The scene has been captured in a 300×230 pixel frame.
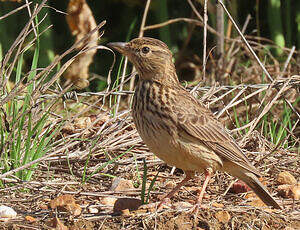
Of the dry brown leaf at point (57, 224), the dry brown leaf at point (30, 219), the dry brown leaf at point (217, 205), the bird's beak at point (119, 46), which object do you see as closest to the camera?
the dry brown leaf at point (57, 224)

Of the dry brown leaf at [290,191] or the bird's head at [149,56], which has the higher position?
the bird's head at [149,56]

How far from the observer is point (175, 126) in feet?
13.2

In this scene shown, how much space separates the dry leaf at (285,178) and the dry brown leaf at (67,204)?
1716mm

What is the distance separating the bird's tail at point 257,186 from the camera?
4.20 meters

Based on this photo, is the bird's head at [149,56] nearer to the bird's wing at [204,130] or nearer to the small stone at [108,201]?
the bird's wing at [204,130]

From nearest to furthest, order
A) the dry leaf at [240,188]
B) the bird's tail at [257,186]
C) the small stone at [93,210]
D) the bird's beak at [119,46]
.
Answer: the small stone at [93,210]
the bird's tail at [257,186]
the bird's beak at [119,46]
the dry leaf at [240,188]

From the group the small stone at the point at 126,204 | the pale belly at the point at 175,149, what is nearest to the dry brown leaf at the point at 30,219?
the small stone at the point at 126,204

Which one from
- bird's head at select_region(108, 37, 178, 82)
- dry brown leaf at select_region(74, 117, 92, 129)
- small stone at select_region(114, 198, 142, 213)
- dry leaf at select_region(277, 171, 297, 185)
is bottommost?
dry leaf at select_region(277, 171, 297, 185)

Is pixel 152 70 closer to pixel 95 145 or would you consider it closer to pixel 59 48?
pixel 95 145

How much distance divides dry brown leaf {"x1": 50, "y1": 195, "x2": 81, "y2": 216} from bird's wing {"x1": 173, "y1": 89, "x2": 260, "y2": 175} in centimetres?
86

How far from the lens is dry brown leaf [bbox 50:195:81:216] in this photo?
3787 mm

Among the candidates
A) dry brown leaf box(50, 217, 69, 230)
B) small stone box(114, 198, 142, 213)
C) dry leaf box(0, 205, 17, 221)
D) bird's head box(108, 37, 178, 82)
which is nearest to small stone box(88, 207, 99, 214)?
small stone box(114, 198, 142, 213)

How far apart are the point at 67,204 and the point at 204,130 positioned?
1115mm

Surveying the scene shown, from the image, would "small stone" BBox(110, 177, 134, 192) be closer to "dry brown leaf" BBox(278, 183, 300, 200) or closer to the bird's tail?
the bird's tail
